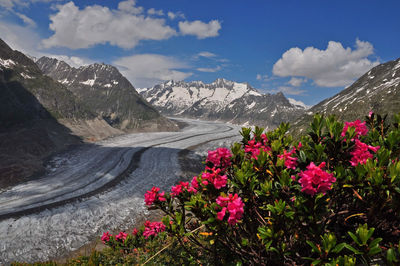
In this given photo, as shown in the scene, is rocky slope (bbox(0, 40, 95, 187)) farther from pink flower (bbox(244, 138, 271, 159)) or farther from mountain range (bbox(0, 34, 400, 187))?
pink flower (bbox(244, 138, 271, 159))

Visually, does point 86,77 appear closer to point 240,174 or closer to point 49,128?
point 49,128

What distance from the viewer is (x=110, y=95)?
4377 inches

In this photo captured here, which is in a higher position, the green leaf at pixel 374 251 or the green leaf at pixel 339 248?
the green leaf at pixel 374 251

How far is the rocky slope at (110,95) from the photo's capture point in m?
95.2

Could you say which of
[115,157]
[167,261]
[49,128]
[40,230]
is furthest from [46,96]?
[167,261]

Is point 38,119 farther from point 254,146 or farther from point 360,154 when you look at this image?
point 360,154

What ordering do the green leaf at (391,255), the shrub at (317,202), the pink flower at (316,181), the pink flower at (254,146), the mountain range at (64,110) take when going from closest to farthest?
the green leaf at (391,255) < the pink flower at (316,181) < the shrub at (317,202) < the pink flower at (254,146) < the mountain range at (64,110)

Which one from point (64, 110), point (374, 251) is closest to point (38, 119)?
point (64, 110)

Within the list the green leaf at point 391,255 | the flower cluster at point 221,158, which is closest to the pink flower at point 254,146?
the flower cluster at point 221,158

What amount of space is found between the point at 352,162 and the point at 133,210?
23.0 meters

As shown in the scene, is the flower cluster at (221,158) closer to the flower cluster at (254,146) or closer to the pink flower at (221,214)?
the flower cluster at (254,146)

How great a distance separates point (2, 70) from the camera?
59156 mm

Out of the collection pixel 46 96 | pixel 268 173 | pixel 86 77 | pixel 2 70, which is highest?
pixel 86 77

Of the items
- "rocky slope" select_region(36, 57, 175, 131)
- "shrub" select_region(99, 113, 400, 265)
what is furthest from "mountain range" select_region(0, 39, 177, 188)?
"shrub" select_region(99, 113, 400, 265)
